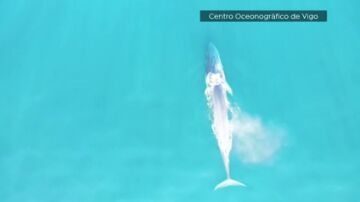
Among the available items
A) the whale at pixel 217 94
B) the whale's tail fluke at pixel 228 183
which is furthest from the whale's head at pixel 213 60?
the whale's tail fluke at pixel 228 183

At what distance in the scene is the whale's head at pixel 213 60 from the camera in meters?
4.39

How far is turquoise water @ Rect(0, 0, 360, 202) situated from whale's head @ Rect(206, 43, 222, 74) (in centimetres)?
6

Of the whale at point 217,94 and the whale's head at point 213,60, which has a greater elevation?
the whale's head at point 213,60

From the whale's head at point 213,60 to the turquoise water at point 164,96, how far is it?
56 mm

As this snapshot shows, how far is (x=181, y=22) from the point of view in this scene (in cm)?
442

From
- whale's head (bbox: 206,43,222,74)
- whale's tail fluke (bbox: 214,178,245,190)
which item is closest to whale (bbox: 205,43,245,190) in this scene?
whale's head (bbox: 206,43,222,74)

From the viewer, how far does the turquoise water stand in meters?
4.30

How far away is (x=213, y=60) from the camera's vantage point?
4402 mm

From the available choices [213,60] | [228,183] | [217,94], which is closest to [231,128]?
[217,94]

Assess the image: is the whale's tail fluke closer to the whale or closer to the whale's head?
the whale

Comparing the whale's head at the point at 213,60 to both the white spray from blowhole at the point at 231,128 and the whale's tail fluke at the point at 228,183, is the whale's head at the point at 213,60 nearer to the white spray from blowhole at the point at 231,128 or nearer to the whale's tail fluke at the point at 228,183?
the white spray from blowhole at the point at 231,128

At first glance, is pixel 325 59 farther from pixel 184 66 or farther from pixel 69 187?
pixel 69 187

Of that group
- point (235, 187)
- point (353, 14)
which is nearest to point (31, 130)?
point (235, 187)

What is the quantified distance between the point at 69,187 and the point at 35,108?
2.22 ft
